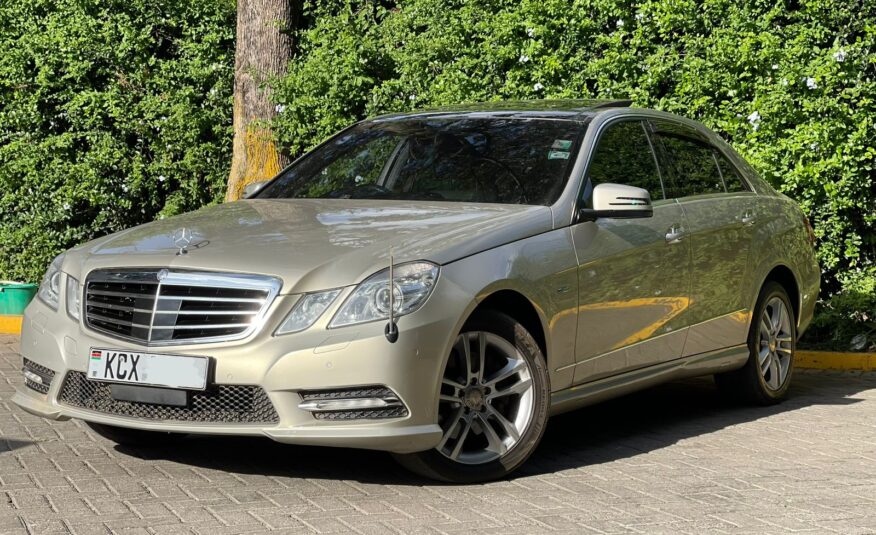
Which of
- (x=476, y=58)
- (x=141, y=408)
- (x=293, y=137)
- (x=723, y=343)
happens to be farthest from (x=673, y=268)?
(x=293, y=137)

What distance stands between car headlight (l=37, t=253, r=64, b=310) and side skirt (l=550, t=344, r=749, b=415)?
2.28 meters

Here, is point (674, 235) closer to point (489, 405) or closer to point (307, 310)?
point (489, 405)

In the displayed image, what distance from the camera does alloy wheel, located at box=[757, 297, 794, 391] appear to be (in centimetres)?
796

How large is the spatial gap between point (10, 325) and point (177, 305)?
6365mm

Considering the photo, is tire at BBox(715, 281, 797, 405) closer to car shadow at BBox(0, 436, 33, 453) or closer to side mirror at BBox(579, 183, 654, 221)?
side mirror at BBox(579, 183, 654, 221)

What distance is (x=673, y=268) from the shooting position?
6898mm

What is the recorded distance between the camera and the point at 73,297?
5914mm

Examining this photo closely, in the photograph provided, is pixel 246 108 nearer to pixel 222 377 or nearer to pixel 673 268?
pixel 673 268

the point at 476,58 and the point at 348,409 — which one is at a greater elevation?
the point at 476,58

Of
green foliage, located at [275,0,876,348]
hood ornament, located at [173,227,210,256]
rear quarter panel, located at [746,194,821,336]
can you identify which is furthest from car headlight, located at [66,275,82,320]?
green foliage, located at [275,0,876,348]

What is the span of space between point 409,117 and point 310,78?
4836 mm

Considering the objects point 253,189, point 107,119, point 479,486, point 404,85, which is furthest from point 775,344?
point 107,119

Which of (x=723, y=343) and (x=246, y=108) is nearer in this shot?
(x=723, y=343)

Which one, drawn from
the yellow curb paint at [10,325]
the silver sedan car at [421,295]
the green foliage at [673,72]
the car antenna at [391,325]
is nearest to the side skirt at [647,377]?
the silver sedan car at [421,295]
